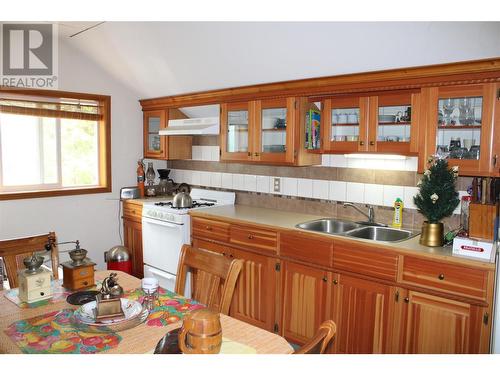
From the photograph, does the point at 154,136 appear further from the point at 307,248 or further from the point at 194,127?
the point at 307,248

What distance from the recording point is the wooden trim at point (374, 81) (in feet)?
7.79

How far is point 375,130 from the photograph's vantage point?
2830 mm

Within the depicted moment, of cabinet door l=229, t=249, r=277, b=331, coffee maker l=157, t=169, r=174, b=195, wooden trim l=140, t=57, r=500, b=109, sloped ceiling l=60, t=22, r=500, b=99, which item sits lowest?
cabinet door l=229, t=249, r=277, b=331

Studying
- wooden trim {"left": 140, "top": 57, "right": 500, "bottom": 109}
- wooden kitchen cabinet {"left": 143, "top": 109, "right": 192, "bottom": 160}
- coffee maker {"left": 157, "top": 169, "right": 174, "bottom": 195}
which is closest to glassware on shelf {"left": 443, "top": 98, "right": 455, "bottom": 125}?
wooden trim {"left": 140, "top": 57, "right": 500, "bottom": 109}

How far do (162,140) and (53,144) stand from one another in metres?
1.08

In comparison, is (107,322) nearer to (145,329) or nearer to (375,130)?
(145,329)

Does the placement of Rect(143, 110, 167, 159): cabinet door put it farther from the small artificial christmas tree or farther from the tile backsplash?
the small artificial christmas tree

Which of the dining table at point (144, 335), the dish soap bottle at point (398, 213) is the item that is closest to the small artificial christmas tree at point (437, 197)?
the dish soap bottle at point (398, 213)

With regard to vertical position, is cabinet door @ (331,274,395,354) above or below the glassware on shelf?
below

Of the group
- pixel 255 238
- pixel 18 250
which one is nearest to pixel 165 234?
pixel 255 238

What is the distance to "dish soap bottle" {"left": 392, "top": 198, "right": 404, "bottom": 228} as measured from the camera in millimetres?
2953

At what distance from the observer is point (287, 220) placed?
326 centimetres

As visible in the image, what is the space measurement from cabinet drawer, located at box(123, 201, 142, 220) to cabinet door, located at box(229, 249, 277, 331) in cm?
138
